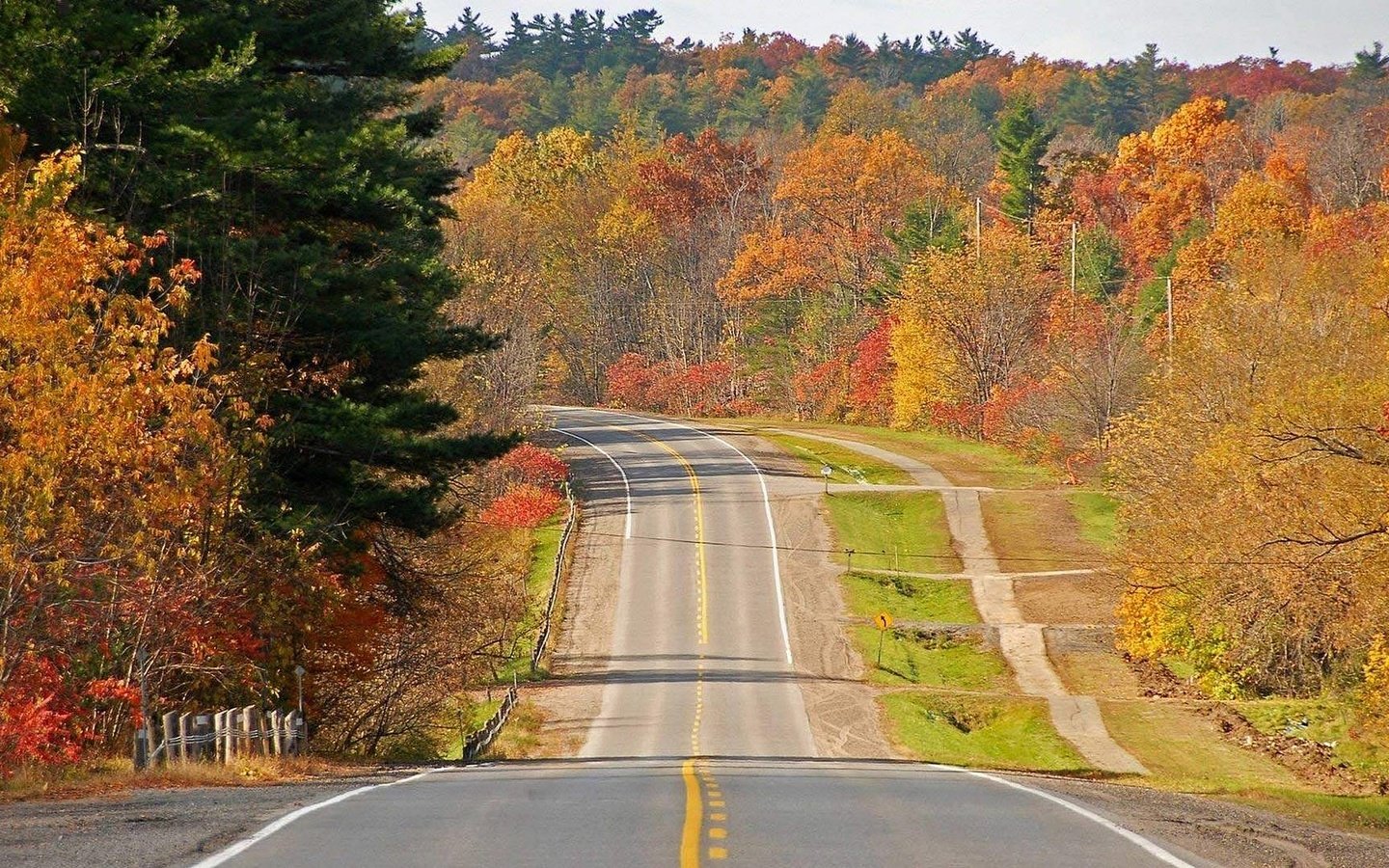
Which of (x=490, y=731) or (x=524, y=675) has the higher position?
(x=490, y=731)

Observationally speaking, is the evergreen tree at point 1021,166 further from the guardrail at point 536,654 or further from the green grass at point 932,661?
the green grass at point 932,661

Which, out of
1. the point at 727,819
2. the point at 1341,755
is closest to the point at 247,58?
the point at 727,819

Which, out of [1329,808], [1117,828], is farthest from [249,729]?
[1329,808]

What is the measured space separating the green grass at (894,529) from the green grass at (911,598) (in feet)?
6.49

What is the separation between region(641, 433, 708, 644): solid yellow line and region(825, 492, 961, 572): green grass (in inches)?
234

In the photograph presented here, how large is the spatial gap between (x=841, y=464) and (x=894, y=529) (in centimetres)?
1302

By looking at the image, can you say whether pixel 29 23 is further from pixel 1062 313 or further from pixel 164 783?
pixel 1062 313

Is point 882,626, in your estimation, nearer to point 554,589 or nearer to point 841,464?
point 554,589

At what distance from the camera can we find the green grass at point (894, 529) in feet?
211

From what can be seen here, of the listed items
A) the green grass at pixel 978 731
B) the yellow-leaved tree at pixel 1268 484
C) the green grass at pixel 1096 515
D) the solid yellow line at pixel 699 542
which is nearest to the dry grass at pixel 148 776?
the yellow-leaved tree at pixel 1268 484

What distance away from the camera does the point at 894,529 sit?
6944 cm

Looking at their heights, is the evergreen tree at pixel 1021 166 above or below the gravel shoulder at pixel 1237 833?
above

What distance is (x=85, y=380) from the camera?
20891 millimetres

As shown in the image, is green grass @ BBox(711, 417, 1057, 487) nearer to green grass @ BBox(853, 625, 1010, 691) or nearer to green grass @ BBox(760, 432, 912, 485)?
green grass @ BBox(760, 432, 912, 485)
